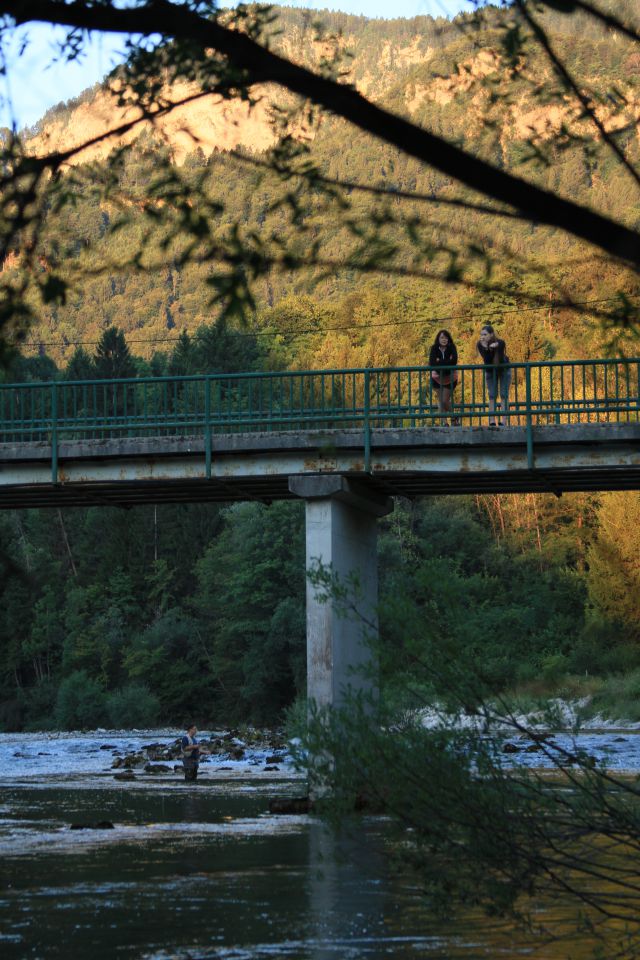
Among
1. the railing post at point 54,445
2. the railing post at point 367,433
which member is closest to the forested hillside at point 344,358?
the railing post at point 54,445

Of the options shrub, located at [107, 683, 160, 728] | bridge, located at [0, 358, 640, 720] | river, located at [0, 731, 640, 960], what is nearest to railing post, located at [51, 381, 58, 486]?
bridge, located at [0, 358, 640, 720]

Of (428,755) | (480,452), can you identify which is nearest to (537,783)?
(428,755)

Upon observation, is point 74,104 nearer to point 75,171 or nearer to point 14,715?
point 75,171

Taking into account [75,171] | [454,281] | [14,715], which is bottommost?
[14,715]

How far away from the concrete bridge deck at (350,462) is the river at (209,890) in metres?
5.50

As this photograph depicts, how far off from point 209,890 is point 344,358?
171 feet

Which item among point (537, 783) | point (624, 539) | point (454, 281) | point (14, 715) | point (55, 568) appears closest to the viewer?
point (454, 281)

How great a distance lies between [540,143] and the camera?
21.6ft

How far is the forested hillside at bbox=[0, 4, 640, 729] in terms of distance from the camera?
20.4ft

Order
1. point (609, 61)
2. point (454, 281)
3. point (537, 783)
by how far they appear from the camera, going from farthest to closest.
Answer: point (537, 783)
point (609, 61)
point (454, 281)

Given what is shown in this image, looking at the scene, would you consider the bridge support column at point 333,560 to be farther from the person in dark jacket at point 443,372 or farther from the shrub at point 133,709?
the shrub at point 133,709

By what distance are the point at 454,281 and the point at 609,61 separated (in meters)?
2.20

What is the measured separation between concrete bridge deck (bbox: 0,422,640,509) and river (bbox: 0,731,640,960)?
5498mm

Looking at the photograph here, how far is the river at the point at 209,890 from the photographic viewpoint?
1159cm
